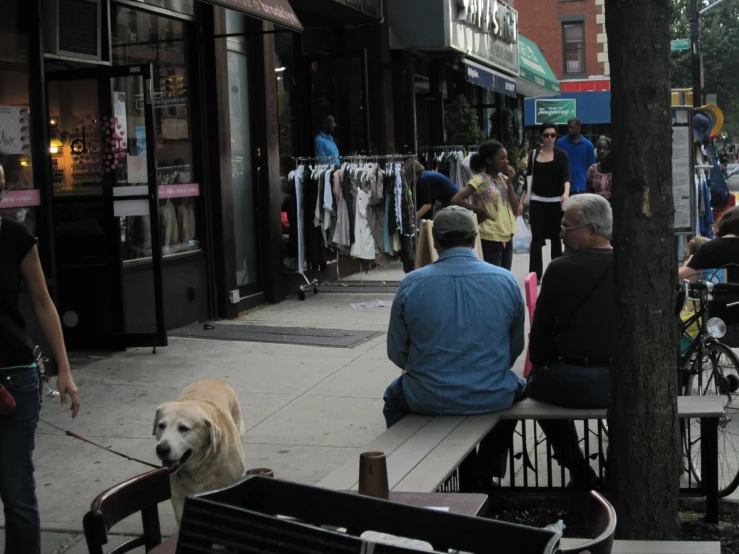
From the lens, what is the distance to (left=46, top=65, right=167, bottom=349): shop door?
9.38 meters

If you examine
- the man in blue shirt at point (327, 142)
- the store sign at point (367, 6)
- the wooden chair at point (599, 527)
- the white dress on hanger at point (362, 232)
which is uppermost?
the store sign at point (367, 6)

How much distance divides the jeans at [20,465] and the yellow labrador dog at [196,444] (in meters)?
0.63

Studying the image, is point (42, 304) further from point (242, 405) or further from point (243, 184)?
point (243, 184)

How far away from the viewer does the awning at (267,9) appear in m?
9.12

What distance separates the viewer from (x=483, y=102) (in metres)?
24.9

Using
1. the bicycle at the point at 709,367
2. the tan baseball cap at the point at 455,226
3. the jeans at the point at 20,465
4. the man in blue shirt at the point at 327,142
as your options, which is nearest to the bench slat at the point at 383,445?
the tan baseball cap at the point at 455,226

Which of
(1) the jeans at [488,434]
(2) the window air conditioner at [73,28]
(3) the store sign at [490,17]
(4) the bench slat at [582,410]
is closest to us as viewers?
(4) the bench slat at [582,410]

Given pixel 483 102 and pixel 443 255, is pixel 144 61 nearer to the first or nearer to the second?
pixel 443 255

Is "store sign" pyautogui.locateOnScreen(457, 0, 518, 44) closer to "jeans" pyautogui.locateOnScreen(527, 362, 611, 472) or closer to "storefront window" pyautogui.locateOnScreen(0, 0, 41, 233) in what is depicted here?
"storefront window" pyautogui.locateOnScreen(0, 0, 41, 233)

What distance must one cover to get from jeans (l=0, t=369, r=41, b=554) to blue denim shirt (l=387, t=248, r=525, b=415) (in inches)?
69.7

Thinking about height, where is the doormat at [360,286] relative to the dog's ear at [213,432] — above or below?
below

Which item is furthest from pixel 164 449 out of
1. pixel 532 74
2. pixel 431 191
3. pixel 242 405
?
pixel 532 74

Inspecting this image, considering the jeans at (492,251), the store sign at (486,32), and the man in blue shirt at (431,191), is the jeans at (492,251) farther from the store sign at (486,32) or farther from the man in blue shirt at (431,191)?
the store sign at (486,32)

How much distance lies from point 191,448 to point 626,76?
2.40 metres
